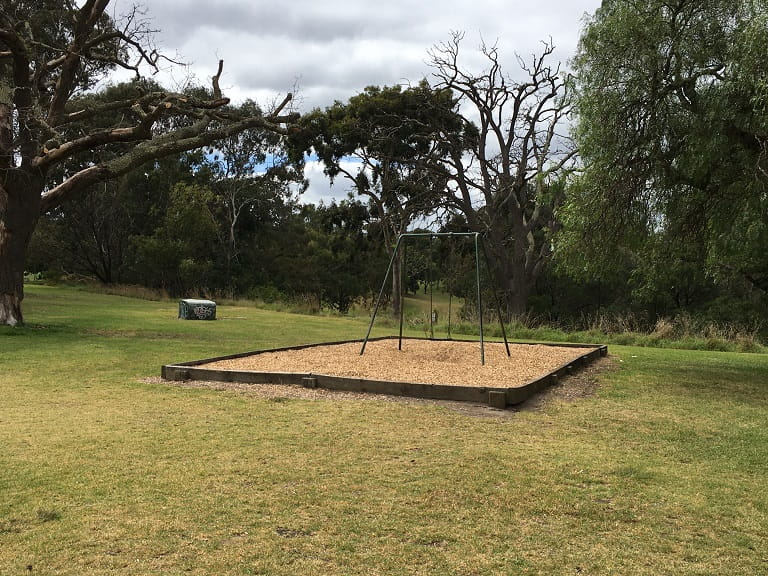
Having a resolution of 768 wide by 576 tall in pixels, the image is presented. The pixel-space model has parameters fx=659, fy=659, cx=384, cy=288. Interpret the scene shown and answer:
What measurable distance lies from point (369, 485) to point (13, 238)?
1275cm

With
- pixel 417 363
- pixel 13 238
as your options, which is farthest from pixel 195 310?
pixel 417 363

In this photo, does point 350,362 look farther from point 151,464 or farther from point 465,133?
point 465,133

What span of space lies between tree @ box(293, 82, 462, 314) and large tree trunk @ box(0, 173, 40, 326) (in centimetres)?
1430

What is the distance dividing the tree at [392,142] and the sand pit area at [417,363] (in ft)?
50.9

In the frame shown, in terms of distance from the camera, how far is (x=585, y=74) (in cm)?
998

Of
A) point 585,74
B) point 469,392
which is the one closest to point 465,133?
point 585,74

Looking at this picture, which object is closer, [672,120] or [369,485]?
[369,485]

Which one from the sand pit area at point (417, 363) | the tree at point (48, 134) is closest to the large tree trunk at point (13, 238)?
the tree at point (48, 134)

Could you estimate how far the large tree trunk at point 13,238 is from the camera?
547 inches

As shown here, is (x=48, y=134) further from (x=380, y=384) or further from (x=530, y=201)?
(x=530, y=201)

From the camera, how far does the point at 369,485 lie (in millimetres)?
4109

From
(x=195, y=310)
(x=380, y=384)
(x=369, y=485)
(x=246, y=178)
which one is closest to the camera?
(x=369, y=485)

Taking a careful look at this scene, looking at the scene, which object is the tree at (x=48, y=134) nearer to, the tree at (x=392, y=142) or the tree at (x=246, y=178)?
the tree at (x=392, y=142)

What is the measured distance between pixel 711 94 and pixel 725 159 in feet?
3.05
